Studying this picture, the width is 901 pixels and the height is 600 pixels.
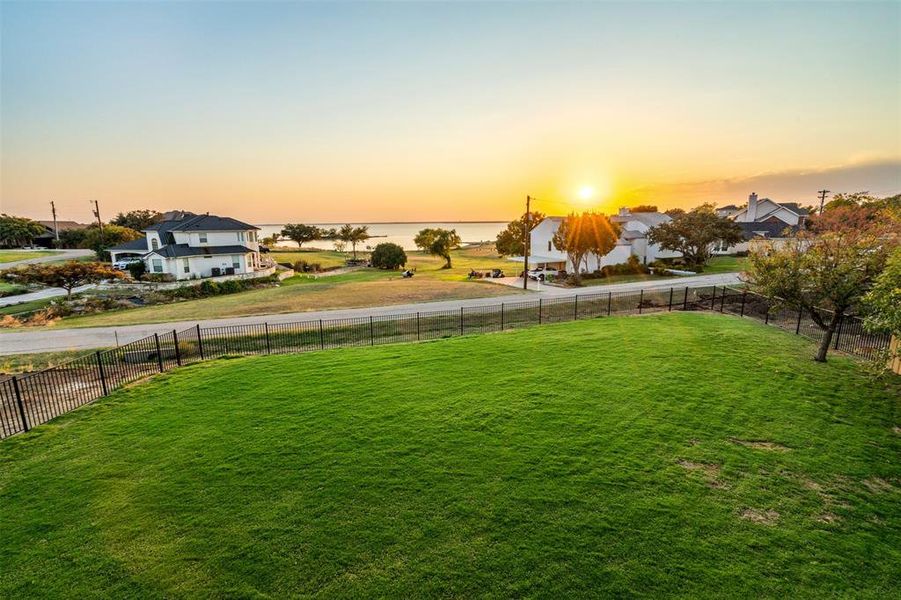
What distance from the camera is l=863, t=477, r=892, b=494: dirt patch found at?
6.77 m

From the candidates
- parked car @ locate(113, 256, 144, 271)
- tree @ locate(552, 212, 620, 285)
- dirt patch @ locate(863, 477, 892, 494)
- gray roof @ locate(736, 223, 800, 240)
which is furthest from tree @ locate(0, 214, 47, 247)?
gray roof @ locate(736, 223, 800, 240)

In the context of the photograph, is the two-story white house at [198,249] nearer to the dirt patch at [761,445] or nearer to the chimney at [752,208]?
the dirt patch at [761,445]

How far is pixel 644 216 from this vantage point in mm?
60562

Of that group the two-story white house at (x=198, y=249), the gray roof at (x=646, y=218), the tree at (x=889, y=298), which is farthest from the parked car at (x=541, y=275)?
the tree at (x=889, y=298)

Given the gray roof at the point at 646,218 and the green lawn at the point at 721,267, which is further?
the gray roof at the point at 646,218

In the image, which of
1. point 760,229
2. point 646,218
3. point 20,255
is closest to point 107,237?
Result: point 20,255

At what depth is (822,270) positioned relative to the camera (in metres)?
12.3

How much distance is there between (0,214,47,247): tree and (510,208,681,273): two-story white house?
277 feet

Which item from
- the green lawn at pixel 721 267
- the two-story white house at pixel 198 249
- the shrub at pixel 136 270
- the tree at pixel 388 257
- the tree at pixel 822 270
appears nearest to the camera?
the tree at pixel 822 270

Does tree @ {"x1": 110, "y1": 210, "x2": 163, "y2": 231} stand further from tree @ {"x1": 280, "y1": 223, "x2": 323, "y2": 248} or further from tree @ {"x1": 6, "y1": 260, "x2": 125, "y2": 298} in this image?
tree @ {"x1": 6, "y1": 260, "x2": 125, "y2": 298}

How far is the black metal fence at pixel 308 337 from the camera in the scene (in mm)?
11555

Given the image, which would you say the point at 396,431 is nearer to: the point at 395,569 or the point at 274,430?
the point at 274,430

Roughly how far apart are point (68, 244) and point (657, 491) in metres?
98.9

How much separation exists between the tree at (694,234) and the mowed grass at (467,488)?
38.5m
